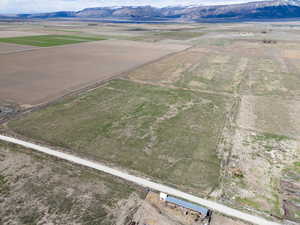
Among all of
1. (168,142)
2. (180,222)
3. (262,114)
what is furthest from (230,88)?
(180,222)

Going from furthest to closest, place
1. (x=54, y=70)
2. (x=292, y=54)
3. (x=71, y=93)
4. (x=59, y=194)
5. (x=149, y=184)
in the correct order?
(x=292, y=54), (x=54, y=70), (x=71, y=93), (x=149, y=184), (x=59, y=194)

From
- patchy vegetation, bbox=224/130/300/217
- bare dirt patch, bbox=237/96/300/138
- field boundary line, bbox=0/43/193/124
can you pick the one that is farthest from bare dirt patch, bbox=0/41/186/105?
patchy vegetation, bbox=224/130/300/217

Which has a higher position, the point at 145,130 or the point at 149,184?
the point at 145,130

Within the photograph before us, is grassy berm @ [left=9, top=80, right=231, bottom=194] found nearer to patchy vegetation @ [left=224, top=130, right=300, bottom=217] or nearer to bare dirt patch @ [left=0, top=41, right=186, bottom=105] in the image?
patchy vegetation @ [left=224, top=130, right=300, bottom=217]

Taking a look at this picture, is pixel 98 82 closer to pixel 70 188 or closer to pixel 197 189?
pixel 70 188

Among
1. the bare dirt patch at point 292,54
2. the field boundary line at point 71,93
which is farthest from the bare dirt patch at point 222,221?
the bare dirt patch at point 292,54

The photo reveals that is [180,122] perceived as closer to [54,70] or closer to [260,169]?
[260,169]

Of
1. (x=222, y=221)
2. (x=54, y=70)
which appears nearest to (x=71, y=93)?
(x=54, y=70)
